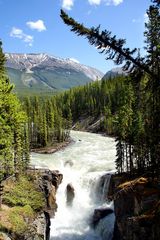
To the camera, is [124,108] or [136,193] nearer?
[136,193]

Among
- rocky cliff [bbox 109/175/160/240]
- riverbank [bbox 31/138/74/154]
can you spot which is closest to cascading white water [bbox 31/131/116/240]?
riverbank [bbox 31/138/74/154]

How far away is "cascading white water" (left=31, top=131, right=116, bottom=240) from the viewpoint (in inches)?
1956

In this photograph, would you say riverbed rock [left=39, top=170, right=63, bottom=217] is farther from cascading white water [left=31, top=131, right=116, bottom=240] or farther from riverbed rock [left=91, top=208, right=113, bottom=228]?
riverbed rock [left=91, top=208, right=113, bottom=228]

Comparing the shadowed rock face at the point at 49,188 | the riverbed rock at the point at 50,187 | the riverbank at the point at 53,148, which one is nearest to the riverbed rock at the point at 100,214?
the shadowed rock face at the point at 49,188

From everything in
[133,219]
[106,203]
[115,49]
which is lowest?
[106,203]

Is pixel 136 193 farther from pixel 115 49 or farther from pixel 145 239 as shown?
pixel 115 49

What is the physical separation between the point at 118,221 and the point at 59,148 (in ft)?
219

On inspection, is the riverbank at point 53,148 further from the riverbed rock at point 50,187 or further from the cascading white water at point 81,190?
the riverbed rock at point 50,187

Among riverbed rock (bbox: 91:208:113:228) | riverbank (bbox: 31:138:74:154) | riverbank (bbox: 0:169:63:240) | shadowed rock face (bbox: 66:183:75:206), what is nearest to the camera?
riverbank (bbox: 0:169:63:240)

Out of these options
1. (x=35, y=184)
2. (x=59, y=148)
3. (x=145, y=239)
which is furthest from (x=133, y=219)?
(x=59, y=148)

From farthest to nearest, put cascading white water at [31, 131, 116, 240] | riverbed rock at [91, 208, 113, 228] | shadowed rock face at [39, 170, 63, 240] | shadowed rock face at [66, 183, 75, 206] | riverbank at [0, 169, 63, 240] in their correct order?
shadowed rock face at [66, 183, 75, 206] < shadowed rock face at [39, 170, 63, 240] < riverbed rock at [91, 208, 113, 228] < cascading white water at [31, 131, 116, 240] < riverbank at [0, 169, 63, 240]

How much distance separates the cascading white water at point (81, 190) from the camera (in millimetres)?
49688

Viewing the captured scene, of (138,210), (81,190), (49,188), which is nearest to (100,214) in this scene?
(49,188)

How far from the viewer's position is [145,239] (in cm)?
3053
